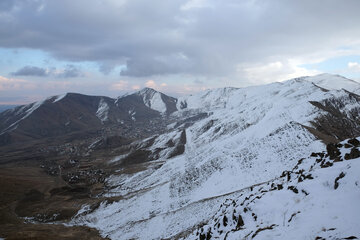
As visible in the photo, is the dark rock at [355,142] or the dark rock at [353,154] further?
the dark rock at [355,142]

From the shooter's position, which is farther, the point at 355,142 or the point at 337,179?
the point at 355,142

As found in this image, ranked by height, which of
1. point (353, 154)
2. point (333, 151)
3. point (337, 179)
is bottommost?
point (337, 179)

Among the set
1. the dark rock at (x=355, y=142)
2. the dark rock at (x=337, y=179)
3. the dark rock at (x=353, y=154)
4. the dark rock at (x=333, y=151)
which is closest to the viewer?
the dark rock at (x=337, y=179)

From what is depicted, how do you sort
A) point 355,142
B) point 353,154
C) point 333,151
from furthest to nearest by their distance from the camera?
point 333,151 → point 355,142 → point 353,154

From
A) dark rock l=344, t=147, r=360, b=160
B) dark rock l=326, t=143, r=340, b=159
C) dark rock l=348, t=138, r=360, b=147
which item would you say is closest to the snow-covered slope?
dark rock l=344, t=147, r=360, b=160

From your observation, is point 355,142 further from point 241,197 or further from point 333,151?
point 241,197

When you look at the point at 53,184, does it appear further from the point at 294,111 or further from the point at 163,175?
the point at 294,111

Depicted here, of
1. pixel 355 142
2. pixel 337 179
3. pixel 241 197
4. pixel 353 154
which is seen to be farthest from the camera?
pixel 241 197

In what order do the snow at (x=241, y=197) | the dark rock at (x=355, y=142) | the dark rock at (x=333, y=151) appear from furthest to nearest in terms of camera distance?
the dark rock at (x=333, y=151)
the dark rock at (x=355, y=142)
the snow at (x=241, y=197)

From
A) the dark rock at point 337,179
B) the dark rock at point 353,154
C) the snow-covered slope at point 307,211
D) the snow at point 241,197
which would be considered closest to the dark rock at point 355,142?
the snow-covered slope at point 307,211

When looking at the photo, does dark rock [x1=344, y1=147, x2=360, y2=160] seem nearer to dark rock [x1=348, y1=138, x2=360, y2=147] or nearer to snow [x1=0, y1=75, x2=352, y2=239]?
snow [x1=0, y1=75, x2=352, y2=239]

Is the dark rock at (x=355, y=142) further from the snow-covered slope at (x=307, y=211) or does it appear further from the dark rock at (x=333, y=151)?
the dark rock at (x=333, y=151)

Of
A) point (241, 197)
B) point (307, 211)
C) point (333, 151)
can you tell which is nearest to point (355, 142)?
point (333, 151)

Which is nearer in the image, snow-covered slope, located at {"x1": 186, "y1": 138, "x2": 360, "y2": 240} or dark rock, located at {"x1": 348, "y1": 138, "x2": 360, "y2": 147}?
snow-covered slope, located at {"x1": 186, "y1": 138, "x2": 360, "y2": 240}
